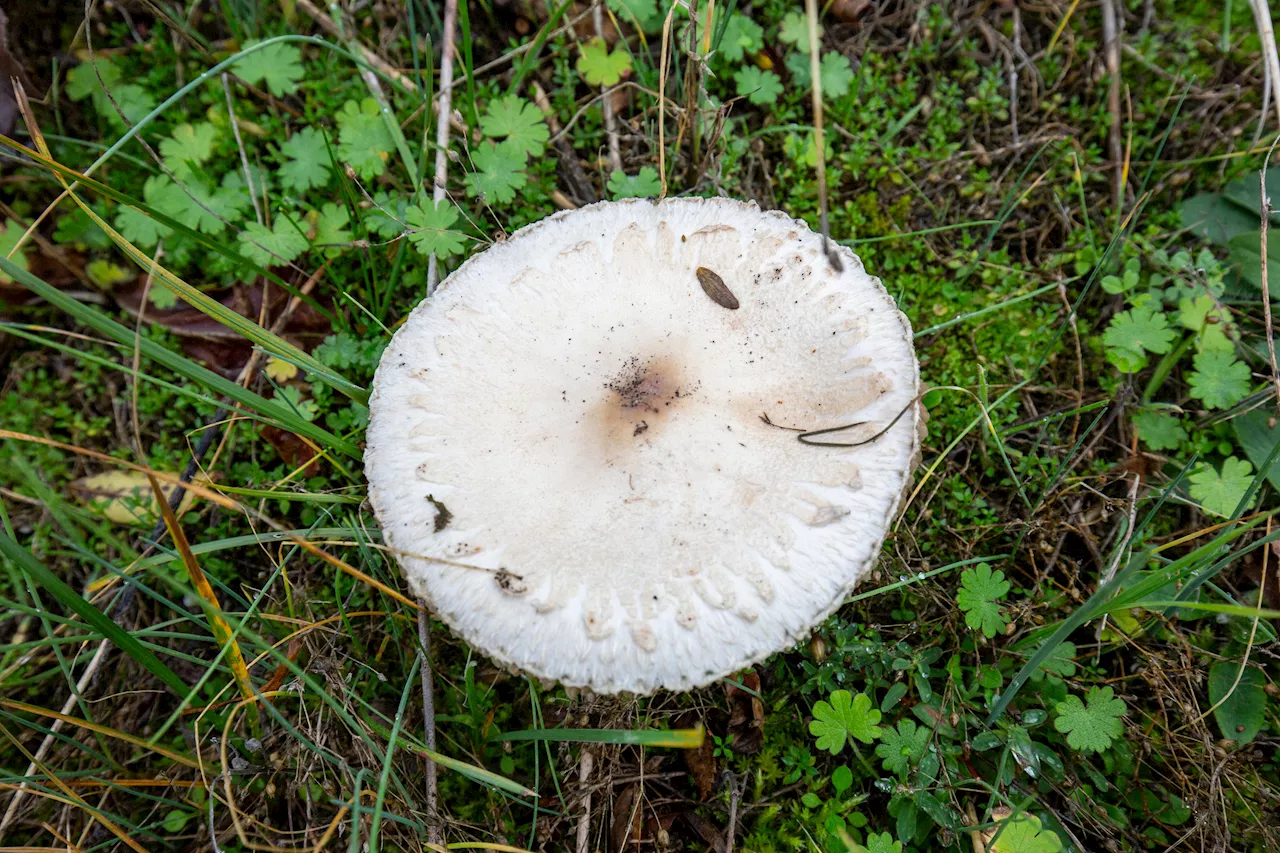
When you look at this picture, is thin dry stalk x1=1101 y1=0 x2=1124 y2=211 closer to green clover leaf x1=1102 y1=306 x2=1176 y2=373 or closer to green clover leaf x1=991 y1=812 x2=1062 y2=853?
green clover leaf x1=1102 y1=306 x2=1176 y2=373

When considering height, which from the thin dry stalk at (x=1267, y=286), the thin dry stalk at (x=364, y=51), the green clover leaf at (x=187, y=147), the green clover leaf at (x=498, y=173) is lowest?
the thin dry stalk at (x=1267, y=286)

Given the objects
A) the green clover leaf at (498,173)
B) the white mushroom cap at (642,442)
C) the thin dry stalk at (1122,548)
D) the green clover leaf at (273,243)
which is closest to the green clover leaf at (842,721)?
the white mushroom cap at (642,442)

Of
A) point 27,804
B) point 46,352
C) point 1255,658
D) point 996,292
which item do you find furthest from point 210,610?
point 1255,658

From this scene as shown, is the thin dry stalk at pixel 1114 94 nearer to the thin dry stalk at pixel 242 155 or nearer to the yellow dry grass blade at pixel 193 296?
the yellow dry grass blade at pixel 193 296

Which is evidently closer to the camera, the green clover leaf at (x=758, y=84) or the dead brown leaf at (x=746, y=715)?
the dead brown leaf at (x=746, y=715)

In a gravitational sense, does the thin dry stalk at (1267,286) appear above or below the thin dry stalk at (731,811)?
above

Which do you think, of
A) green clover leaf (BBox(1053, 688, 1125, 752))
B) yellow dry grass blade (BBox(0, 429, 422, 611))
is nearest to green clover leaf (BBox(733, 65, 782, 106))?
yellow dry grass blade (BBox(0, 429, 422, 611))

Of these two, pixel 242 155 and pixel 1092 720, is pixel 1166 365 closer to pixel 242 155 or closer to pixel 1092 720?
pixel 1092 720
